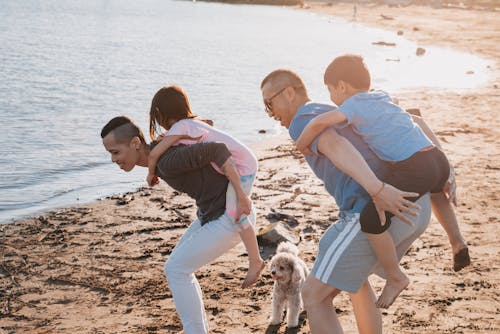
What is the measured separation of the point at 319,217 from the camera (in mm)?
8586

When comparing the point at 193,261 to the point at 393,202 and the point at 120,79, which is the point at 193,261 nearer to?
the point at 393,202

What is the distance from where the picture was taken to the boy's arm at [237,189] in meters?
4.20

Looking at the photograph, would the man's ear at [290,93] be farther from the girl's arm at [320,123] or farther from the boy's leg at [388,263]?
the boy's leg at [388,263]

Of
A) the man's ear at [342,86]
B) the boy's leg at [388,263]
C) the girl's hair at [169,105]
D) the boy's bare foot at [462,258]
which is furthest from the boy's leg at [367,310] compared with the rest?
the girl's hair at [169,105]

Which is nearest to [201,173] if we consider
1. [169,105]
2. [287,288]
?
[169,105]

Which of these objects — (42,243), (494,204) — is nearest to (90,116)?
(42,243)

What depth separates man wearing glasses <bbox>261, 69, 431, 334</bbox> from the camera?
3383 mm

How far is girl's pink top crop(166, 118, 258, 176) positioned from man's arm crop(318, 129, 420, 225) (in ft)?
3.60

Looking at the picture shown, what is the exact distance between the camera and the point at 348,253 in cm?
353

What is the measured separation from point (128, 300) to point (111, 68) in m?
25.5

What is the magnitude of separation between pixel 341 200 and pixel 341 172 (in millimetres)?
177

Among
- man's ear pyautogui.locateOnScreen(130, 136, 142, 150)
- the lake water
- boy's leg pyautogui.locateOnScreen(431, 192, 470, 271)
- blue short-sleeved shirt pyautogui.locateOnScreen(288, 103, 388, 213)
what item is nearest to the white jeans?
man's ear pyautogui.locateOnScreen(130, 136, 142, 150)

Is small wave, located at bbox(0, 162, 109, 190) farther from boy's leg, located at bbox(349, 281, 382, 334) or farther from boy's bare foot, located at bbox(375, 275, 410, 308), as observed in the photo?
boy's bare foot, located at bbox(375, 275, 410, 308)

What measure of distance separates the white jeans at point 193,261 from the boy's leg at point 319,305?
90 cm
